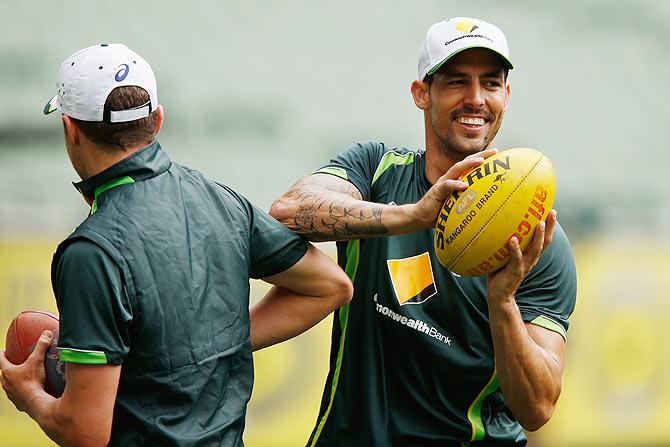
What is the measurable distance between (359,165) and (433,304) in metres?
0.58

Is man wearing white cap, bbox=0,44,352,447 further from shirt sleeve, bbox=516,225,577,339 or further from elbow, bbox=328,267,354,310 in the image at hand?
shirt sleeve, bbox=516,225,577,339

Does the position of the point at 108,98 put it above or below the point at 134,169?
above

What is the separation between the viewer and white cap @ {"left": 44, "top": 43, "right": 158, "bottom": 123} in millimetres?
3096

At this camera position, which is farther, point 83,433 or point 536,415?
point 536,415

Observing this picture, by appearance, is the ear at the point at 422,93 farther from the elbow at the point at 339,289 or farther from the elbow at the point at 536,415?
the elbow at the point at 536,415

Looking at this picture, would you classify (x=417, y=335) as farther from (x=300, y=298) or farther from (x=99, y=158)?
(x=99, y=158)

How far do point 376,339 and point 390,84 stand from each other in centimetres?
781

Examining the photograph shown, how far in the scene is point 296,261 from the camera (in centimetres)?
356

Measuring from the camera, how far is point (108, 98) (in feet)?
10.2

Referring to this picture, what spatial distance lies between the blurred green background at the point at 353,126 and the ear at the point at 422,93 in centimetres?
353

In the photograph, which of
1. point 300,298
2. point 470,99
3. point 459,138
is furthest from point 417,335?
point 470,99

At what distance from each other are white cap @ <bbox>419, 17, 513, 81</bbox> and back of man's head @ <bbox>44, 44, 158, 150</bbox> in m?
1.08

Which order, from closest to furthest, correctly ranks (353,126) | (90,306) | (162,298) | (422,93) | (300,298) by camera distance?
(90,306), (162,298), (300,298), (422,93), (353,126)

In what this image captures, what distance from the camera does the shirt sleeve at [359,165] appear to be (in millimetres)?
3936
